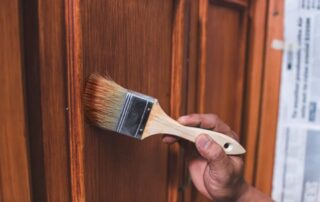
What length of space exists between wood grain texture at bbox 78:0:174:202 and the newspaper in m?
0.43

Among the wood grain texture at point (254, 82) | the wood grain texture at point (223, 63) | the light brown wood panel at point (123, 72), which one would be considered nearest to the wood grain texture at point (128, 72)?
the light brown wood panel at point (123, 72)

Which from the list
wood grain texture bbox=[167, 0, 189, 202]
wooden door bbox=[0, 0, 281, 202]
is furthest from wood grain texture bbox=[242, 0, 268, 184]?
wood grain texture bbox=[167, 0, 189, 202]

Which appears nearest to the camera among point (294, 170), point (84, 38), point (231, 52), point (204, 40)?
point (84, 38)

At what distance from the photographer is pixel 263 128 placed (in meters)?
0.88

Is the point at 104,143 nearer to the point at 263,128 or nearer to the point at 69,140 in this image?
the point at 69,140

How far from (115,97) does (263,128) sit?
579mm

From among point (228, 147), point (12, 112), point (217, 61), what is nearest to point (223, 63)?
point (217, 61)

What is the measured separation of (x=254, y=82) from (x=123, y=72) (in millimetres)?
518

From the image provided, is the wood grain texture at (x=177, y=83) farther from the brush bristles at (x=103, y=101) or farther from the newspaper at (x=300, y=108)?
the newspaper at (x=300, y=108)

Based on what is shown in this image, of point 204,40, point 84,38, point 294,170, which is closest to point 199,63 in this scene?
point 204,40

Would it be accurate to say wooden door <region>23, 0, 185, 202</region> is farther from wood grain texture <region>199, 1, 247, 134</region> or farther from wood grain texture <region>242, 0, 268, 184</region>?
wood grain texture <region>242, 0, 268, 184</region>

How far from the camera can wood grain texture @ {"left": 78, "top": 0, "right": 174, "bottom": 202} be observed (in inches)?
14.9

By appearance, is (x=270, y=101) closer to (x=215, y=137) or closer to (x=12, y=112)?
(x=215, y=137)

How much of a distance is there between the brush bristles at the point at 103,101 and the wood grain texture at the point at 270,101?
558 millimetres
